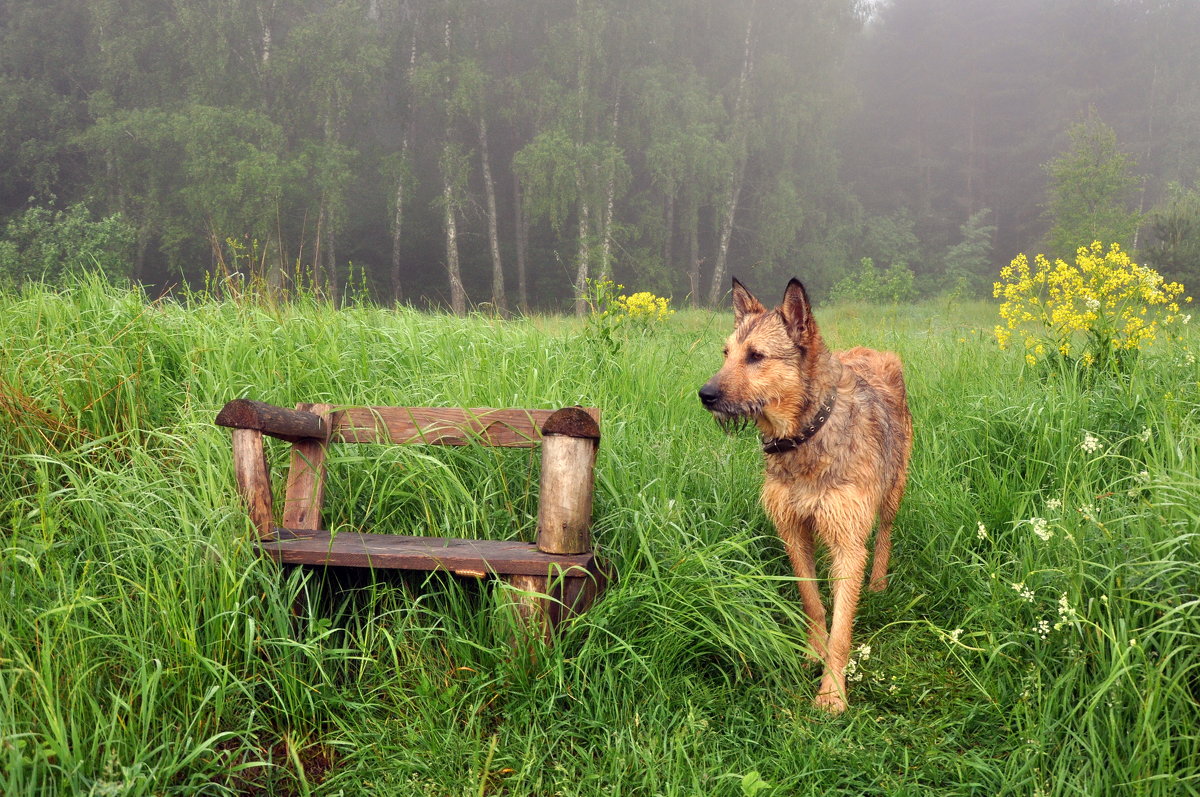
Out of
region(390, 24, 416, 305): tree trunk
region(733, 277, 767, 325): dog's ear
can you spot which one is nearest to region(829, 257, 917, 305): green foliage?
region(390, 24, 416, 305): tree trunk

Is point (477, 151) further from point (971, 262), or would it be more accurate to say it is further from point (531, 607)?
point (531, 607)

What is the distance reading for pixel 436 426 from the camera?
383 centimetres

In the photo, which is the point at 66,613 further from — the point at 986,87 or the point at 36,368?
the point at 986,87

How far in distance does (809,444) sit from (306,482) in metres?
2.46

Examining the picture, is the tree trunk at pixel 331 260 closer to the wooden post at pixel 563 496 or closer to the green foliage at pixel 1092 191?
the wooden post at pixel 563 496

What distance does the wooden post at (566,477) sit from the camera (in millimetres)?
3238

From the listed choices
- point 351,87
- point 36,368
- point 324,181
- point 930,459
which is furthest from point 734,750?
point 351,87

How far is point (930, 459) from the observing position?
16.5 ft

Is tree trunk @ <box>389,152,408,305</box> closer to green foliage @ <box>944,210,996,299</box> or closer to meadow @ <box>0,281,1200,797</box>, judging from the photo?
meadow @ <box>0,281,1200,797</box>

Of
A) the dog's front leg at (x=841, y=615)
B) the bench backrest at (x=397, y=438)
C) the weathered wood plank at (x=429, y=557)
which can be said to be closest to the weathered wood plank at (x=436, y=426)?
the bench backrest at (x=397, y=438)

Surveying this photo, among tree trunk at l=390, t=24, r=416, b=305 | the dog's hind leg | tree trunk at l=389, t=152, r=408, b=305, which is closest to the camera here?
the dog's hind leg

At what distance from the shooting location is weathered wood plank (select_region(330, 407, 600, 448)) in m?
3.75

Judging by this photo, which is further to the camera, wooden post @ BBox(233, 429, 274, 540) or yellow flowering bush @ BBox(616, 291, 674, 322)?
yellow flowering bush @ BBox(616, 291, 674, 322)

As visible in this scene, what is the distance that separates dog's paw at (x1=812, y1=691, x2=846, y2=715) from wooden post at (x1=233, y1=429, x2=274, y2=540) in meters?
2.50
